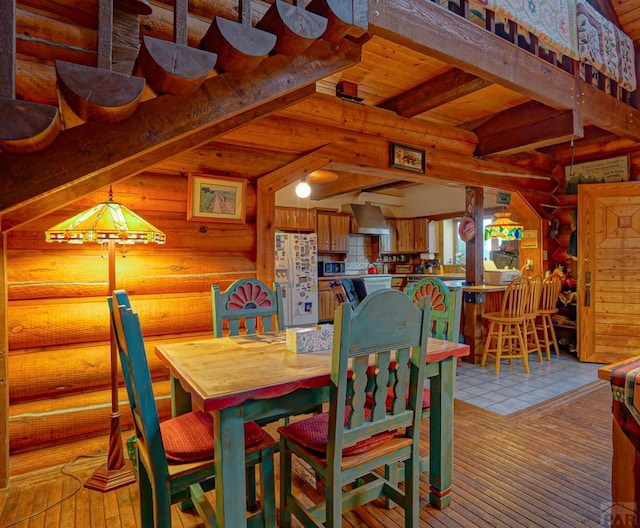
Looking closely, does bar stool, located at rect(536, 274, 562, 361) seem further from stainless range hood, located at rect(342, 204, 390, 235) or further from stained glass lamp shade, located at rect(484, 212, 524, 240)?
stainless range hood, located at rect(342, 204, 390, 235)

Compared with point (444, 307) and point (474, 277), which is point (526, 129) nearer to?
point (474, 277)

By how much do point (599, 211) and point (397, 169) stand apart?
2582 mm

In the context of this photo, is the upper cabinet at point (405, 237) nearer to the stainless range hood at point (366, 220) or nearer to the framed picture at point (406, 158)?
the stainless range hood at point (366, 220)

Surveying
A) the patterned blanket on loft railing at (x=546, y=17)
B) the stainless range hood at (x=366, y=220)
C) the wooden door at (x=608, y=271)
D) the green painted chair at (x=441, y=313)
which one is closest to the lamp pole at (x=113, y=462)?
the green painted chair at (x=441, y=313)

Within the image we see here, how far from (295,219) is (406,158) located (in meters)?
3.59

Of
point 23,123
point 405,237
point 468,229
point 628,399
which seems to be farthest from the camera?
point 405,237

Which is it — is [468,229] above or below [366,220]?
below

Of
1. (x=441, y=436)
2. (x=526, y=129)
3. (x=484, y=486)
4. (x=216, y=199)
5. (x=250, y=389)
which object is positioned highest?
(x=526, y=129)

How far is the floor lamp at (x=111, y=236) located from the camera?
1912mm

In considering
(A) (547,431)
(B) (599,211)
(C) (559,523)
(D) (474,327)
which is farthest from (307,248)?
(C) (559,523)

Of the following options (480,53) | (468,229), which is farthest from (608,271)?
(480,53)

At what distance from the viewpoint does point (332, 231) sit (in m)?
7.55

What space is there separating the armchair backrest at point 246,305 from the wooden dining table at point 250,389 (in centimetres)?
26

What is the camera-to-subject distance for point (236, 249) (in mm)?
3049
